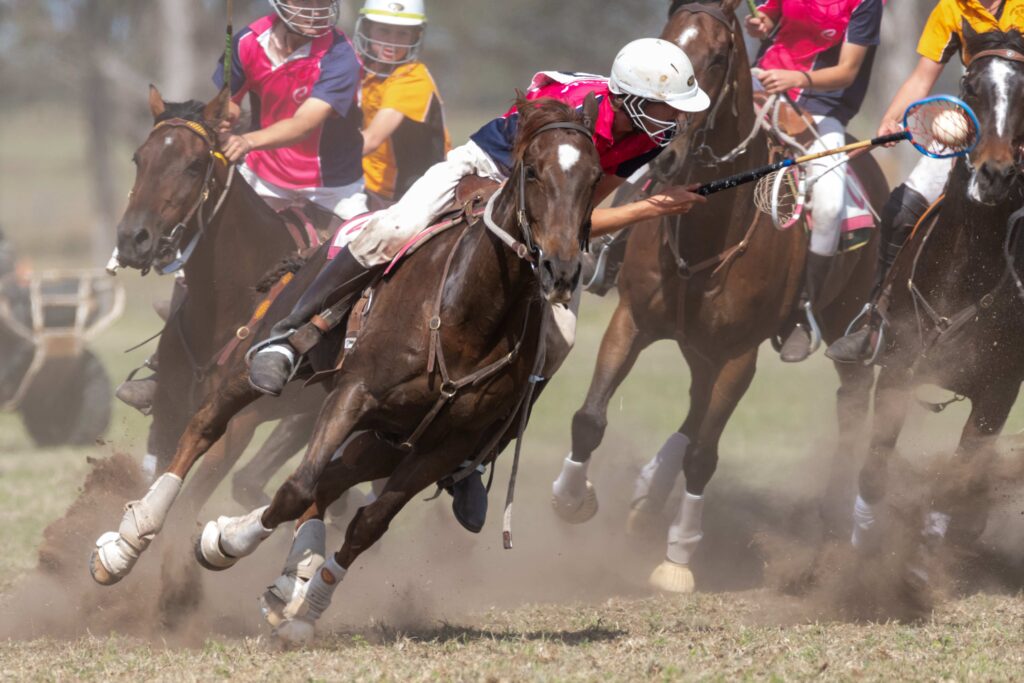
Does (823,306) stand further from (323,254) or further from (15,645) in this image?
(15,645)

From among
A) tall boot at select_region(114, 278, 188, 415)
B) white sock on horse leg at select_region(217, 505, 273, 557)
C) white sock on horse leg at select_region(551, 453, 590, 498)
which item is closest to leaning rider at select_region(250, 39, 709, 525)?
white sock on horse leg at select_region(217, 505, 273, 557)

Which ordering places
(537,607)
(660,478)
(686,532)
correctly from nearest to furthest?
(537,607)
(686,532)
(660,478)

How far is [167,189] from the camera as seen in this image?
890cm

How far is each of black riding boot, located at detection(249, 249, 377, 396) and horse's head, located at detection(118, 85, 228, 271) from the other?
1.71m

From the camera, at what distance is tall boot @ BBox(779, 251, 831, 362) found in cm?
991

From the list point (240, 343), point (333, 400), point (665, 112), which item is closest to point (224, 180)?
point (240, 343)

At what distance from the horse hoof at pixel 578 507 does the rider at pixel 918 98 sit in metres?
1.73

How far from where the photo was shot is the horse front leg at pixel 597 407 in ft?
31.3

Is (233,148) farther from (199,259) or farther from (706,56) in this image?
(706,56)

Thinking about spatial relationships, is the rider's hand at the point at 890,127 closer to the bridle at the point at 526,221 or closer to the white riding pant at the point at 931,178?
the white riding pant at the point at 931,178

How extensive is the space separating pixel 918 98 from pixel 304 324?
400cm

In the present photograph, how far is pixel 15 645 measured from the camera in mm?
7605

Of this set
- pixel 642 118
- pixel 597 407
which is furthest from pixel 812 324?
pixel 642 118

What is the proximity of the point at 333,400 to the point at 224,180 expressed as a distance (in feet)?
8.80
